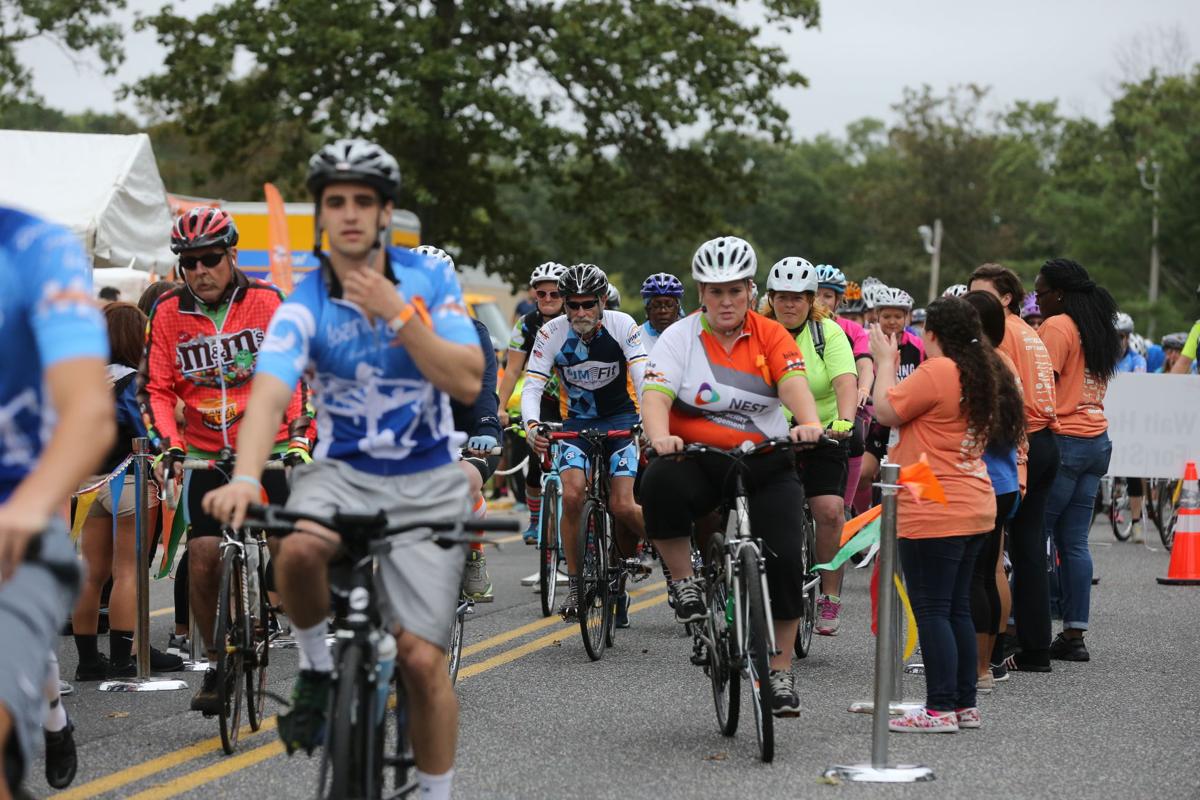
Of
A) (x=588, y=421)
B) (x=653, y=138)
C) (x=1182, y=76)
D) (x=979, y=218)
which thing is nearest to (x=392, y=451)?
(x=588, y=421)

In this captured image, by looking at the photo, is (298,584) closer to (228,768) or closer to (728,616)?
(228,768)

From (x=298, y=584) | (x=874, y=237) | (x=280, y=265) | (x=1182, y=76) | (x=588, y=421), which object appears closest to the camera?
(x=298, y=584)

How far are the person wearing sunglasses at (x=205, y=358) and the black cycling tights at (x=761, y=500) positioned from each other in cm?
167

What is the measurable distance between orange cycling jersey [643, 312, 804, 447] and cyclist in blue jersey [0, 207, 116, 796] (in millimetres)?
3986

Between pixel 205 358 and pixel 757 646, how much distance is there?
2.82 metres

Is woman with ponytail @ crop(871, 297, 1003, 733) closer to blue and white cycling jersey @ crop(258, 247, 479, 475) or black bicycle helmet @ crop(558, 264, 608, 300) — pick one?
black bicycle helmet @ crop(558, 264, 608, 300)

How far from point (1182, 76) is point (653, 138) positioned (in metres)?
33.8

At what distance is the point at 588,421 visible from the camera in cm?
1082

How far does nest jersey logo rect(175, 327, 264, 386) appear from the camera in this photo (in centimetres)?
780

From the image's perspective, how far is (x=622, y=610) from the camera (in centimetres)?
1115

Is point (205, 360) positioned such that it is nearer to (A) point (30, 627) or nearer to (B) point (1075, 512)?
(A) point (30, 627)

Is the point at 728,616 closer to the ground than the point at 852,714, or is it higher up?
higher up

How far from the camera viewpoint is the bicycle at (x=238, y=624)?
279 inches

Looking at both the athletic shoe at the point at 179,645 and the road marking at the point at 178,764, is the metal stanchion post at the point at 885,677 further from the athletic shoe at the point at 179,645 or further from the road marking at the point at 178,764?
the athletic shoe at the point at 179,645
